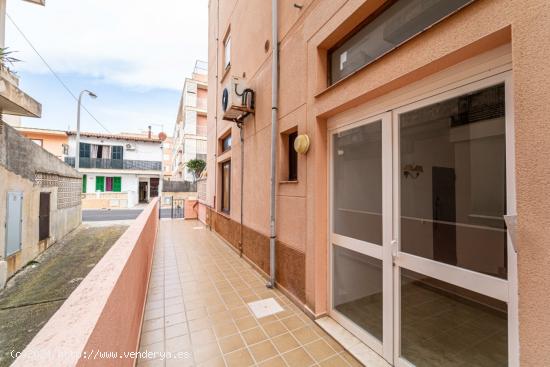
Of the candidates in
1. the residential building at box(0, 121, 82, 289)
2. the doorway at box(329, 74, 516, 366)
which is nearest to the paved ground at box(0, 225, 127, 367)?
the residential building at box(0, 121, 82, 289)

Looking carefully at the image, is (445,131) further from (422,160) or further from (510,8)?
(510,8)

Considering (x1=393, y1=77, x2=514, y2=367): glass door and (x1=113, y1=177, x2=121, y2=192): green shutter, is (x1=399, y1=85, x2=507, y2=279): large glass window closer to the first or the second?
(x1=393, y1=77, x2=514, y2=367): glass door

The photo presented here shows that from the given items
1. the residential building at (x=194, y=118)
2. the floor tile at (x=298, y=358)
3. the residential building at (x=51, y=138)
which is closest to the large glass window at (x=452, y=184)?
the floor tile at (x=298, y=358)

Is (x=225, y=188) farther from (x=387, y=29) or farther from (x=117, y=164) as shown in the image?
(x=117, y=164)

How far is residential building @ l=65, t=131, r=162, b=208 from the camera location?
19312mm

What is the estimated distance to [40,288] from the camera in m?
4.28

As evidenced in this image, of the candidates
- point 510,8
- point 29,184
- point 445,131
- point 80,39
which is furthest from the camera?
point 80,39

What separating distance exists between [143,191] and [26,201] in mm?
19239

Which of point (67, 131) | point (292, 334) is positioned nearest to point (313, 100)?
point (292, 334)

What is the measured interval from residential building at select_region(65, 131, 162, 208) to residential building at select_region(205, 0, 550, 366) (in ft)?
66.3

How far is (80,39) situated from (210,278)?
1100 cm

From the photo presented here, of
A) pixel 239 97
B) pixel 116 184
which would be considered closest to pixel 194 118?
pixel 116 184

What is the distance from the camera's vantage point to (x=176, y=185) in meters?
20.0

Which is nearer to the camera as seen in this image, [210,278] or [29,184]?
[210,278]
